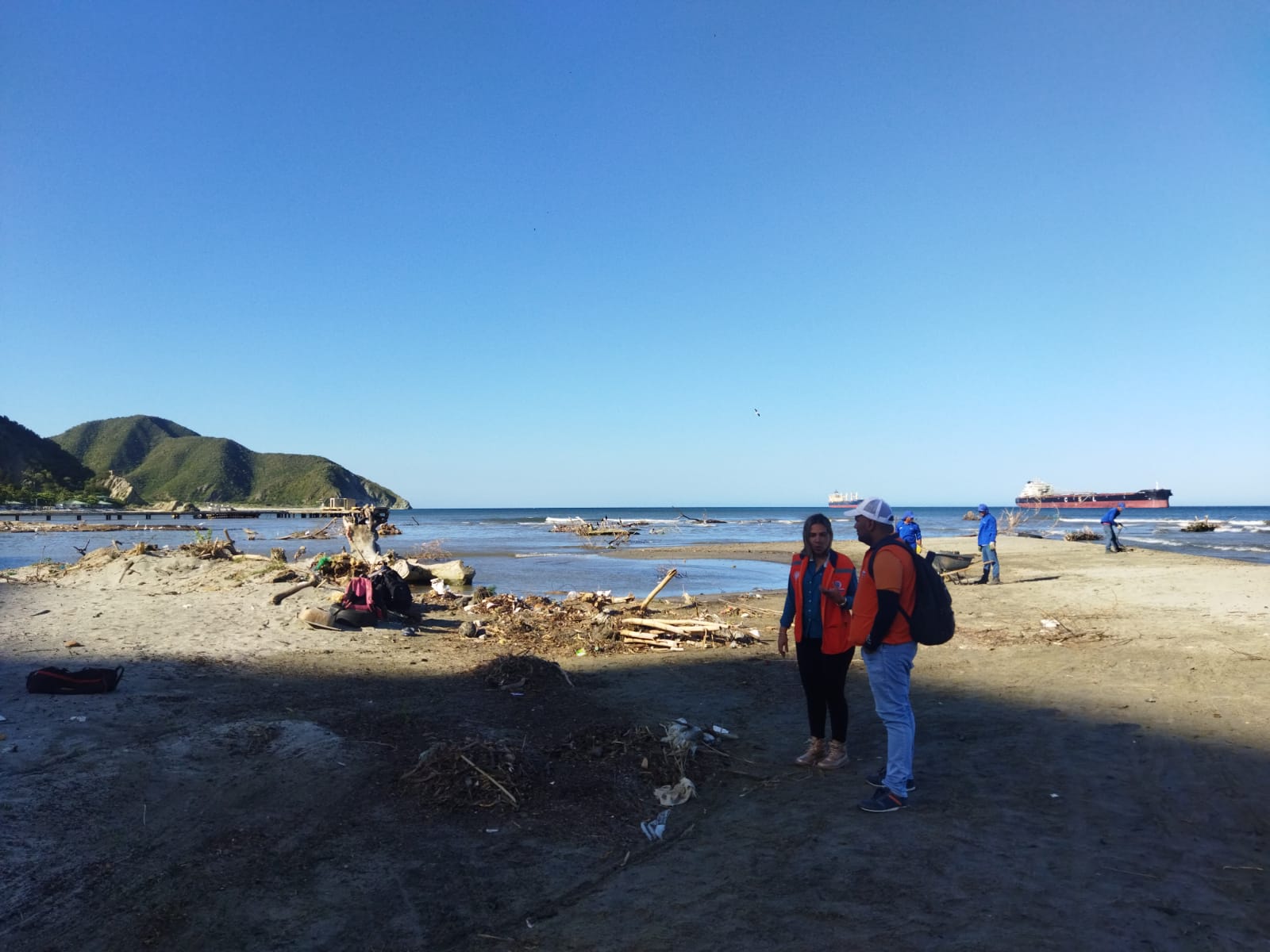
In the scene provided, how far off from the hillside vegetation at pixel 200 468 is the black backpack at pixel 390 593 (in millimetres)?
135551

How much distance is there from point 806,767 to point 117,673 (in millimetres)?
7082

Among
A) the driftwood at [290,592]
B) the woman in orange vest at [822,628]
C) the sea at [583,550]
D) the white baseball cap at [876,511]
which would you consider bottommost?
the sea at [583,550]

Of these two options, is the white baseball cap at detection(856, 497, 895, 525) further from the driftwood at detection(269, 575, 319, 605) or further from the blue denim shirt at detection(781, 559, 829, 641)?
the driftwood at detection(269, 575, 319, 605)

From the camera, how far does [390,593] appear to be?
13.4 m

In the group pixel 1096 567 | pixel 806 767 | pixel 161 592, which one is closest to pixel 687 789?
pixel 806 767

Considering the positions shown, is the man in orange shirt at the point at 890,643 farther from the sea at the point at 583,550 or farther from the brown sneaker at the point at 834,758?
the sea at the point at 583,550

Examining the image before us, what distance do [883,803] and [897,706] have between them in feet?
2.10

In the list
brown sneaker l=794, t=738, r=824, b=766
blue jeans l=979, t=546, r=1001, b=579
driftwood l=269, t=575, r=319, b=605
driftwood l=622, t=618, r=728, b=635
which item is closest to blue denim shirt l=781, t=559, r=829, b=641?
brown sneaker l=794, t=738, r=824, b=766

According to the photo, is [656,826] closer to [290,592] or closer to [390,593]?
[390,593]

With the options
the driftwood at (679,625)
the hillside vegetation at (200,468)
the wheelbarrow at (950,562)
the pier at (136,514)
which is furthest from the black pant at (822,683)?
the hillside vegetation at (200,468)

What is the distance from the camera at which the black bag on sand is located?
7379 mm

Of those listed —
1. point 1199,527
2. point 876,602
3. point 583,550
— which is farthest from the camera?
point 1199,527

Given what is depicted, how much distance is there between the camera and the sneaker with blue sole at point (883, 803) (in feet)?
16.3

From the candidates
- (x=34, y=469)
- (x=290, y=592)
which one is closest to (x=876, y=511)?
(x=290, y=592)
